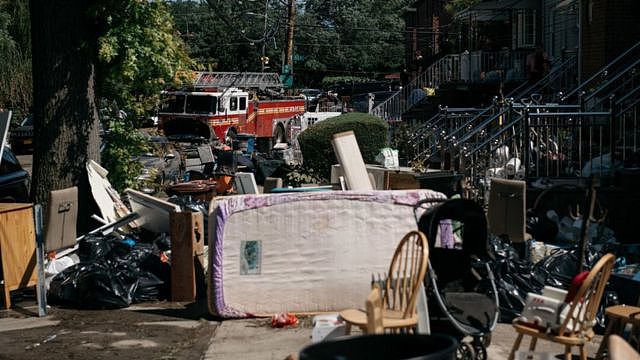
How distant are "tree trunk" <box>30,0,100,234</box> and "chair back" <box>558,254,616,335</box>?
762 cm

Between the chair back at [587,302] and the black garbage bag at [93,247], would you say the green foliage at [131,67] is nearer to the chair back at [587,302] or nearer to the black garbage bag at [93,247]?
the black garbage bag at [93,247]

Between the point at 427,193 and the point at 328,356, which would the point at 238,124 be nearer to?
the point at 427,193

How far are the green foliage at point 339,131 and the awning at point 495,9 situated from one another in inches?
362

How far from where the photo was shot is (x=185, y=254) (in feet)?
30.2

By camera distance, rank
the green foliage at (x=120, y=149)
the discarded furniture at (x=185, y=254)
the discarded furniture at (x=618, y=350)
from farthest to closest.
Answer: the green foliage at (x=120, y=149), the discarded furniture at (x=185, y=254), the discarded furniture at (x=618, y=350)

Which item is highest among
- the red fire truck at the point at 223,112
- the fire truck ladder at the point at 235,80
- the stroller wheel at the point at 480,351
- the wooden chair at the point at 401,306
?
the fire truck ladder at the point at 235,80

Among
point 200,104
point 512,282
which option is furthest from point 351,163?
point 200,104

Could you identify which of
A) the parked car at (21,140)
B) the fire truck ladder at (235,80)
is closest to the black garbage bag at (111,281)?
the fire truck ladder at (235,80)

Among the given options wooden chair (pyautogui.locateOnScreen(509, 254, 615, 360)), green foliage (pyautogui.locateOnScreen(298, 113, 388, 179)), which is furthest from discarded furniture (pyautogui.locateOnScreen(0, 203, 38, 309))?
green foliage (pyautogui.locateOnScreen(298, 113, 388, 179))

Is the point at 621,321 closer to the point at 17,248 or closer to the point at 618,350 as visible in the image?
the point at 618,350

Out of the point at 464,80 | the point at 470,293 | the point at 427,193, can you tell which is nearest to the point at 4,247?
the point at 427,193

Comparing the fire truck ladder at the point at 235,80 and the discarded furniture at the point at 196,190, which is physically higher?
the fire truck ladder at the point at 235,80

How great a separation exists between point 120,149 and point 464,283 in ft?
23.6

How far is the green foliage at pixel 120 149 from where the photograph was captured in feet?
42.4
